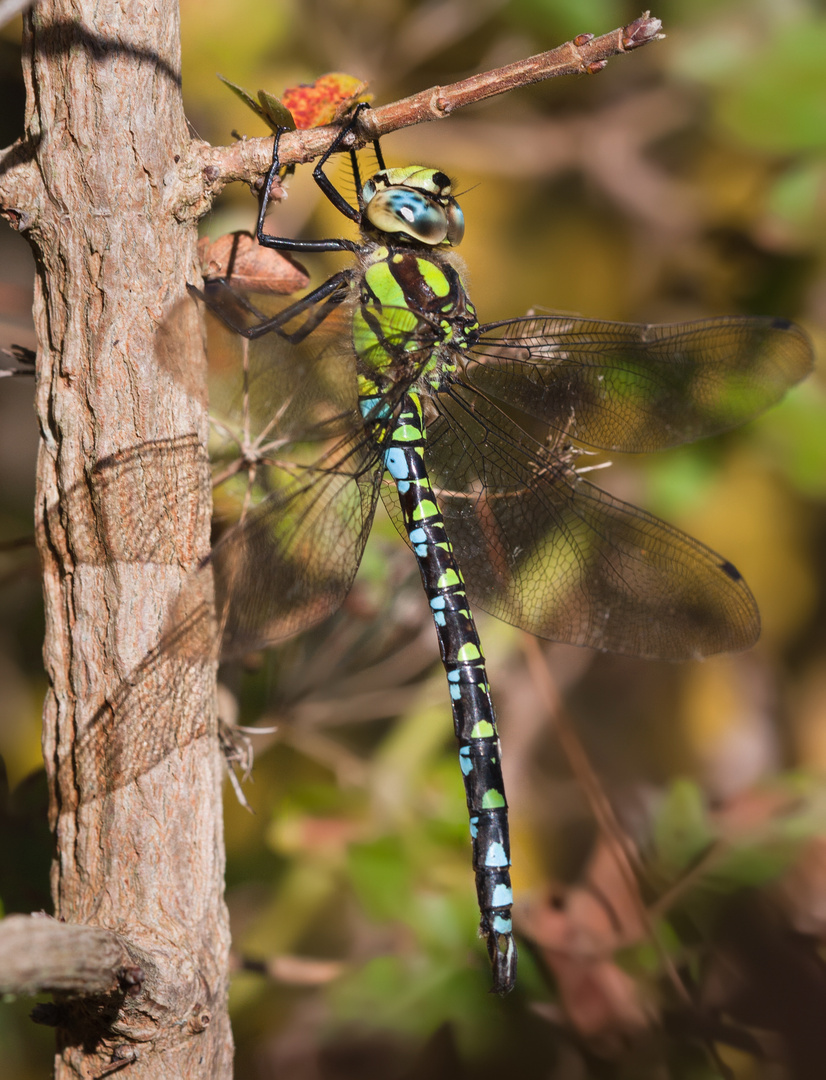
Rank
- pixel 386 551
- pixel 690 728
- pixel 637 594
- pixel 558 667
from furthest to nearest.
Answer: pixel 690 728
pixel 558 667
pixel 386 551
pixel 637 594

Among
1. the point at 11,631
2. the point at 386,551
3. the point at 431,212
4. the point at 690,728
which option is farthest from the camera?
the point at 690,728

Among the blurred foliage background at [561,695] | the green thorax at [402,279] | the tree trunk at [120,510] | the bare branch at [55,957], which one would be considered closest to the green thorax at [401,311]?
the green thorax at [402,279]

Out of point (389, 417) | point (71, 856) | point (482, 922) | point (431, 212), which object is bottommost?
point (482, 922)

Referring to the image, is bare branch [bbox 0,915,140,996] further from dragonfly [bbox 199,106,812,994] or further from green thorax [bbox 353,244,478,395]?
green thorax [bbox 353,244,478,395]

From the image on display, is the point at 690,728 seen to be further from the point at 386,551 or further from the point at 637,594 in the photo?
the point at 386,551

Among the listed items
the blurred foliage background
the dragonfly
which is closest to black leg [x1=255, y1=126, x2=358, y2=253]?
the dragonfly

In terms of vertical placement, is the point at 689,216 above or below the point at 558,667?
above

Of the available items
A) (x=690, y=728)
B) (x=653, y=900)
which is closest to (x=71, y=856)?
(x=653, y=900)
